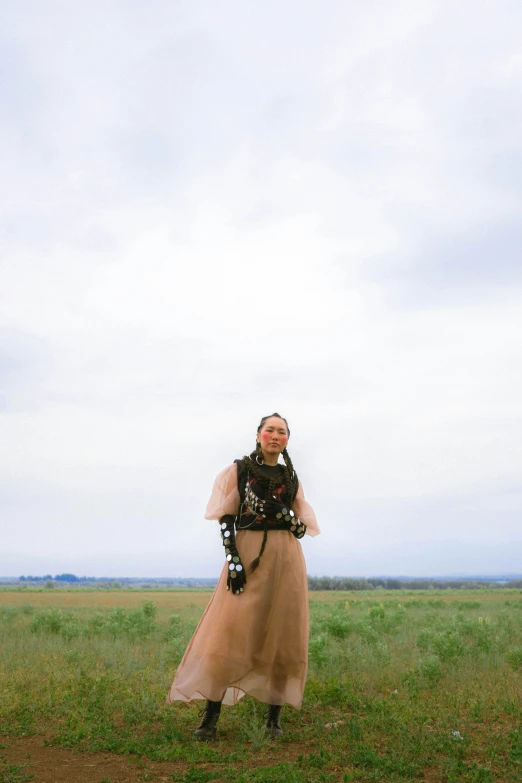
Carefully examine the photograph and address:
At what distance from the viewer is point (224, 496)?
659 centimetres

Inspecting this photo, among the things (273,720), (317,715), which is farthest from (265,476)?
(317,715)

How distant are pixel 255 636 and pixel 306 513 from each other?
3.94ft

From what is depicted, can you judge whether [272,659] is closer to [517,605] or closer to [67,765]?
[67,765]

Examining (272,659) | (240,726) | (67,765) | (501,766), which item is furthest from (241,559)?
(501,766)

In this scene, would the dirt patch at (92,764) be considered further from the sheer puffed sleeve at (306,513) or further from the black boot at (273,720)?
the sheer puffed sleeve at (306,513)

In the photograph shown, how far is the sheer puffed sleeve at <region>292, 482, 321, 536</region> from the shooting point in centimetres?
670

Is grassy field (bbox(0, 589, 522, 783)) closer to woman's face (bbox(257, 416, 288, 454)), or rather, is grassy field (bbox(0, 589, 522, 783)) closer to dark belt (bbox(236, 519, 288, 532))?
dark belt (bbox(236, 519, 288, 532))

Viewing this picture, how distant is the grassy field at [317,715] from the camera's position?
5500 millimetres

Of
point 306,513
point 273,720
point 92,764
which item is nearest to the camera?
point 92,764

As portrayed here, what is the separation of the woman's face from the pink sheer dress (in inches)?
21.6

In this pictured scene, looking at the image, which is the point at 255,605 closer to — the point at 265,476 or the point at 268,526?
the point at 268,526

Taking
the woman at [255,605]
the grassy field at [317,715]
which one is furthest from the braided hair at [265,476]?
the grassy field at [317,715]

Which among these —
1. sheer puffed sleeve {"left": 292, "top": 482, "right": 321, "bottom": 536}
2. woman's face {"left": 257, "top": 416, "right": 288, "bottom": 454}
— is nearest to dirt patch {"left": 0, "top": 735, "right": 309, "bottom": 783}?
sheer puffed sleeve {"left": 292, "top": 482, "right": 321, "bottom": 536}

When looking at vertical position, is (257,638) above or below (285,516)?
below
